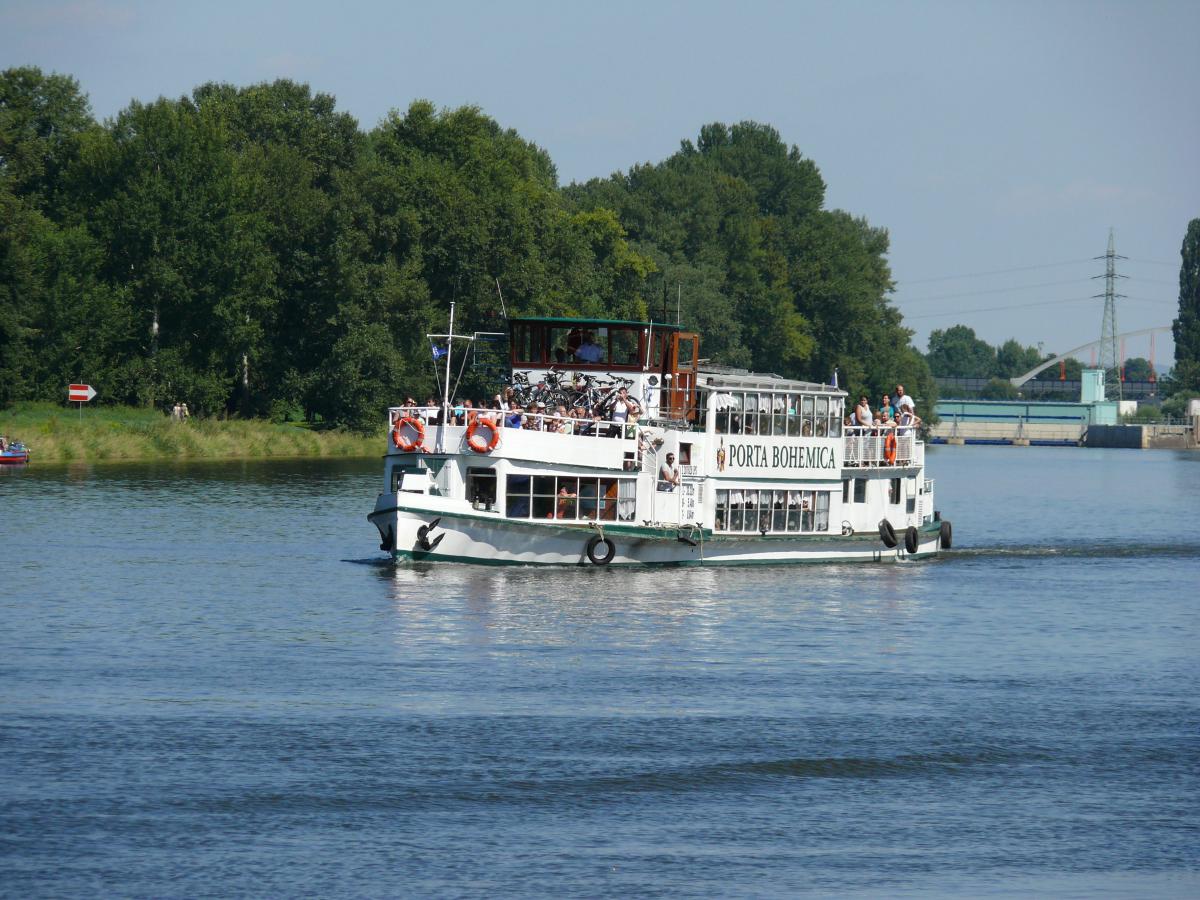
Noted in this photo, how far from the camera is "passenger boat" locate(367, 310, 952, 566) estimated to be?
4950 cm

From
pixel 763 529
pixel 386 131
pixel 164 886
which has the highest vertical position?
pixel 386 131

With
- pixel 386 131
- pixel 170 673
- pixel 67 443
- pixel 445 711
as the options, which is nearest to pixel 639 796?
pixel 445 711

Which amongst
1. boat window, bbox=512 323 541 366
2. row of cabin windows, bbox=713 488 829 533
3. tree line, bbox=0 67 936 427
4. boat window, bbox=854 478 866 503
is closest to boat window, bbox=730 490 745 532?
row of cabin windows, bbox=713 488 829 533

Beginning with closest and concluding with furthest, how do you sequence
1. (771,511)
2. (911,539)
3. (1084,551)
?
(771,511) < (911,539) < (1084,551)

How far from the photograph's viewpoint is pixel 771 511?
55.5 metres

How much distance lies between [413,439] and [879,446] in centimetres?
1705

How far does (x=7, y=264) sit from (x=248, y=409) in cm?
2506

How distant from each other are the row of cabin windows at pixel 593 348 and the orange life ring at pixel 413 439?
21.0 feet

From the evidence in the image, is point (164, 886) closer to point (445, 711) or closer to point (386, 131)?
point (445, 711)

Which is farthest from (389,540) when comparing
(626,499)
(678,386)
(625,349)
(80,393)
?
(80,393)

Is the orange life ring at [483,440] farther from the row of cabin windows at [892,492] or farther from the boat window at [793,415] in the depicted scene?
the row of cabin windows at [892,492]

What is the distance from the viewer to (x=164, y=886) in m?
22.7

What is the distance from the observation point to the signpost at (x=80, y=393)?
10381 centimetres

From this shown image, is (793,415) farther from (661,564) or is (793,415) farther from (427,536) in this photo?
(427,536)
